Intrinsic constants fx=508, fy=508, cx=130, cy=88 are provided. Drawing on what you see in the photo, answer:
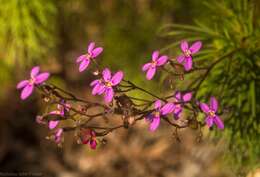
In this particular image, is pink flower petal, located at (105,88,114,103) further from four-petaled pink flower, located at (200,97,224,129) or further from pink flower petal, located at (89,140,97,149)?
four-petaled pink flower, located at (200,97,224,129)

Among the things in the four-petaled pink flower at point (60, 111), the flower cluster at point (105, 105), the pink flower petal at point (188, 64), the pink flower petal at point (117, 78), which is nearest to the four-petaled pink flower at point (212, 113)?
the flower cluster at point (105, 105)

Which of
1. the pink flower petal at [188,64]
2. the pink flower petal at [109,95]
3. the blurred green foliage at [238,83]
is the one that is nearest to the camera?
the pink flower petal at [109,95]

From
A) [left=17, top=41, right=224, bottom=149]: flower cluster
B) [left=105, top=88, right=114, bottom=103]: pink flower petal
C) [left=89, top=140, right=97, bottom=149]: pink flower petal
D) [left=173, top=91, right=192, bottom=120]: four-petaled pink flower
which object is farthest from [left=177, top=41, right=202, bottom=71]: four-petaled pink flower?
[left=89, top=140, right=97, bottom=149]: pink flower petal

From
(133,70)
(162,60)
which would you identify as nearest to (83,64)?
(162,60)

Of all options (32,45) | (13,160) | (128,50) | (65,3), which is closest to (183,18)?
(128,50)

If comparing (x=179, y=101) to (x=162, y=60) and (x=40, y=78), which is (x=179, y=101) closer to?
(x=162, y=60)

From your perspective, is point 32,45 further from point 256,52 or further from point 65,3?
point 256,52

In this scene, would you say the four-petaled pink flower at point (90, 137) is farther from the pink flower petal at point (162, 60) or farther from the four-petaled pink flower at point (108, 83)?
the pink flower petal at point (162, 60)
